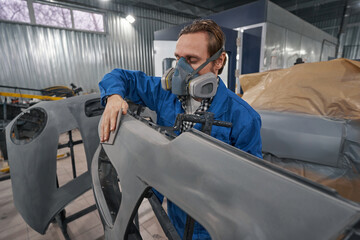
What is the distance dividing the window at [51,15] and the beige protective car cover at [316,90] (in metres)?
6.10

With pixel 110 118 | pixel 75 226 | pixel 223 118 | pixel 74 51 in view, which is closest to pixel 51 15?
pixel 74 51

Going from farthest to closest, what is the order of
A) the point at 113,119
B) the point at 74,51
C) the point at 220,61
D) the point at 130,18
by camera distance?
the point at 130,18 → the point at 74,51 → the point at 220,61 → the point at 113,119

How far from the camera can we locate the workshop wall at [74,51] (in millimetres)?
4730

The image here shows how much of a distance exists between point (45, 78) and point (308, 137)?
6335mm

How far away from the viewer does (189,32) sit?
94 cm

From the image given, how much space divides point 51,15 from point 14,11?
2.61 ft

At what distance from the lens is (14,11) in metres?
4.62

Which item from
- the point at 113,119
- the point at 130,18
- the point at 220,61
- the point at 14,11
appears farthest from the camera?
the point at 130,18

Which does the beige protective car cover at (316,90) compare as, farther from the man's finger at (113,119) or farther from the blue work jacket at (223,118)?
the man's finger at (113,119)

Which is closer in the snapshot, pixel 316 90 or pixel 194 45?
pixel 194 45

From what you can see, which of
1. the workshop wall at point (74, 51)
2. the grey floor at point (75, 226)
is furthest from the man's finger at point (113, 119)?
the workshop wall at point (74, 51)

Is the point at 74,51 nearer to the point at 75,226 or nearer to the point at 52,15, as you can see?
the point at 52,15

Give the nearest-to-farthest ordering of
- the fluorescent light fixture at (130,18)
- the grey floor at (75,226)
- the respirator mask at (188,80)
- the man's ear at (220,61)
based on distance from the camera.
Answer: the respirator mask at (188,80), the man's ear at (220,61), the grey floor at (75,226), the fluorescent light fixture at (130,18)

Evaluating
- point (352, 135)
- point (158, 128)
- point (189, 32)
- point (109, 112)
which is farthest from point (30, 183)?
point (352, 135)
